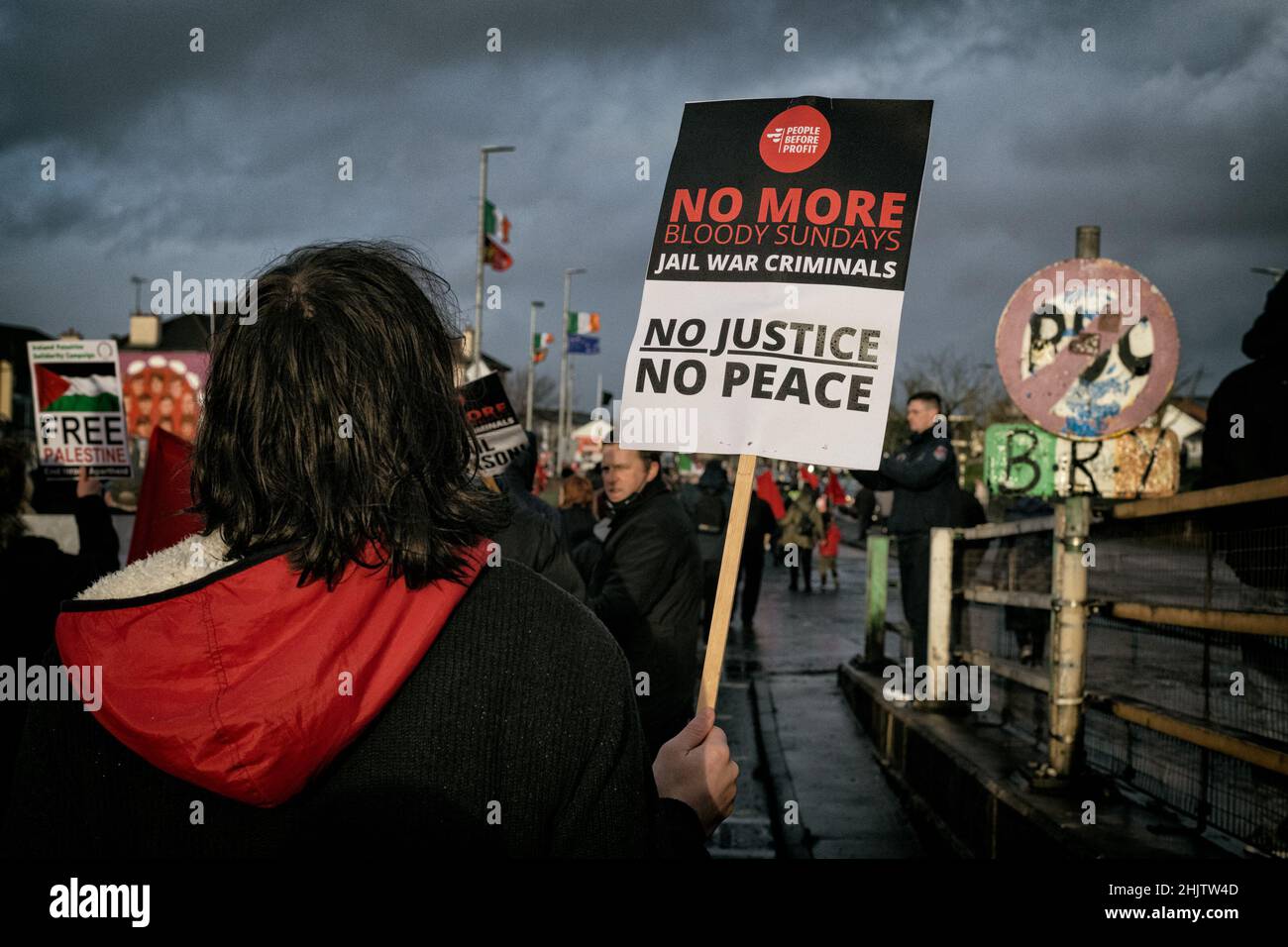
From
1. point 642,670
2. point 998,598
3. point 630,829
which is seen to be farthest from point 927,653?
point 630,829

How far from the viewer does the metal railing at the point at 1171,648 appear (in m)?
3.71

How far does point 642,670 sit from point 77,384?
17.0 ft

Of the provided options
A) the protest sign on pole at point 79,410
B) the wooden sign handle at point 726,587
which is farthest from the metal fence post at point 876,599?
the wooden sign handle at point 726,587

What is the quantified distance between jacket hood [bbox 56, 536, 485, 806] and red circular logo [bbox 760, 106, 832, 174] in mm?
1826

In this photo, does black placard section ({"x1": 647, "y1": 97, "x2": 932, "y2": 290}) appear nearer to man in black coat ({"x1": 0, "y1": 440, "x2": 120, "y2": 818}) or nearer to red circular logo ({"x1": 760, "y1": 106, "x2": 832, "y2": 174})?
red circular logo ({"x1": 760, "y1": 106, "x2": 832, "y2": 174})

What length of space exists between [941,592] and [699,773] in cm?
546

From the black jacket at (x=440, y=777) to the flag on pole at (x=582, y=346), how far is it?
147 feet

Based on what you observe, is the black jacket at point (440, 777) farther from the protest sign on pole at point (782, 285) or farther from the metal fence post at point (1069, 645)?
the metal fence post at point (1069, 645)

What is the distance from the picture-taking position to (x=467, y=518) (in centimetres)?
167

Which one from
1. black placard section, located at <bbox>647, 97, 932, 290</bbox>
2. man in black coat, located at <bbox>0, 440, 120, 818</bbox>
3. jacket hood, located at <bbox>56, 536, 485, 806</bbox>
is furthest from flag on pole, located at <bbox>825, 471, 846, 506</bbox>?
jacket hood, located at <bbox>56, 536, 485, 806</bbox>

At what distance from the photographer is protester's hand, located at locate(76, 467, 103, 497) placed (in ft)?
25.1

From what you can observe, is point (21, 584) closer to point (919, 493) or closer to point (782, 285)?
point (782, 285)

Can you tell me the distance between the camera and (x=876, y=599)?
977cm
